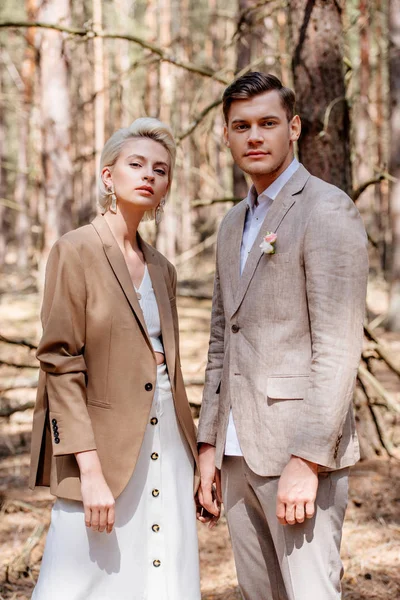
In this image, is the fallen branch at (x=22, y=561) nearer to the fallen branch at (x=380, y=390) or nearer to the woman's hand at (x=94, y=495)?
the woman's hand at (x=94, y=495)

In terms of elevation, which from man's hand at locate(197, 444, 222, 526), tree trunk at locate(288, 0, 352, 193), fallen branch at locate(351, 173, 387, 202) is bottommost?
man's hand at locate(197, 444, 222, 526)

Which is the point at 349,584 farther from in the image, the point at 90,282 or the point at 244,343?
the point at 90,282

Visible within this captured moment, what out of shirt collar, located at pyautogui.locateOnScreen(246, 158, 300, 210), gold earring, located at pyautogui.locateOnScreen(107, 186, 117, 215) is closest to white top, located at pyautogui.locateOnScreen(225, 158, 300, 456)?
shirt collar, located at pyautogui.locateOnScreen(246, 158, 300, 210)

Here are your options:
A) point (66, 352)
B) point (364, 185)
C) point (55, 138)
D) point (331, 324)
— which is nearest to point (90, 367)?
point (66, 352)

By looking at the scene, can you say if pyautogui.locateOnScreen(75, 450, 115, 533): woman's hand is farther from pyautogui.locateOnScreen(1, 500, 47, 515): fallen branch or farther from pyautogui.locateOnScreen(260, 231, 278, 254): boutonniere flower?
pyautogui.locateOnScreen(1, 500, 47, 515): fallen branch

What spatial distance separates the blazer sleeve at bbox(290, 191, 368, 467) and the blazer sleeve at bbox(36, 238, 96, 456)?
0.72 m

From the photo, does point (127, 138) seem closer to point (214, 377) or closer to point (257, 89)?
point (257, 89)

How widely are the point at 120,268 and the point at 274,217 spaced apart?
1.91ft

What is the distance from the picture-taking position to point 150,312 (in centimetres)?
248

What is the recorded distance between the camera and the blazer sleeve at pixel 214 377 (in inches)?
98.3

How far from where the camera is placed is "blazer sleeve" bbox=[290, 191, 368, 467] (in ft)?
6.55

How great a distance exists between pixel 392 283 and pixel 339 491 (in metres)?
9.16

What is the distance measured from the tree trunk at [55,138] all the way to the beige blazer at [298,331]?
20.5 ft

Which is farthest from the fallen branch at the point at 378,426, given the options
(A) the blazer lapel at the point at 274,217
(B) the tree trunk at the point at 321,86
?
(A) the blazer lapel at the point at 274,217
